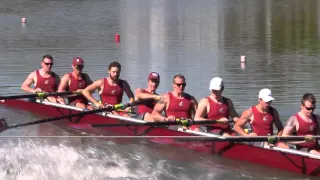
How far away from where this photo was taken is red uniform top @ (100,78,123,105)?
1409 cm

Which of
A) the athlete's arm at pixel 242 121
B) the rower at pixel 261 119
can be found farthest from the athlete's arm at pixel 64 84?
the rower at pixel 261 119

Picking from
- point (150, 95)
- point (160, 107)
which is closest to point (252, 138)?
point (160, 107)

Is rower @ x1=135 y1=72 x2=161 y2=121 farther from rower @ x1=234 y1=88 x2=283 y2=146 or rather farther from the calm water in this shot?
rower @ x1=234 y1=88 x2=283 y2=146

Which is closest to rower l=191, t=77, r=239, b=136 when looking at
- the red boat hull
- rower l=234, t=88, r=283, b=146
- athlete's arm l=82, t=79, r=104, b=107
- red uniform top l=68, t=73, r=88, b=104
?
the red boat hull

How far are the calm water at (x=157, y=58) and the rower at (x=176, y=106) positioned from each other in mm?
635

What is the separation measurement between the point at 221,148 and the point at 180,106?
4.62ft

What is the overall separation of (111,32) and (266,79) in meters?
14.8

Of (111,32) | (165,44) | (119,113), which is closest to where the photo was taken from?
(119,113)

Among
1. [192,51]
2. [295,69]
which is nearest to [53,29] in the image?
[192,51]

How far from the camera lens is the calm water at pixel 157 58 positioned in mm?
11203

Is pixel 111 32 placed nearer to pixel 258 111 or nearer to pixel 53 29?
pixel 53 29

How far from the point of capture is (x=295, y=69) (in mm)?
21188

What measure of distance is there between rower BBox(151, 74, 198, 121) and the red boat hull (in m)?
0.35

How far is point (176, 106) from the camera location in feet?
41.1
